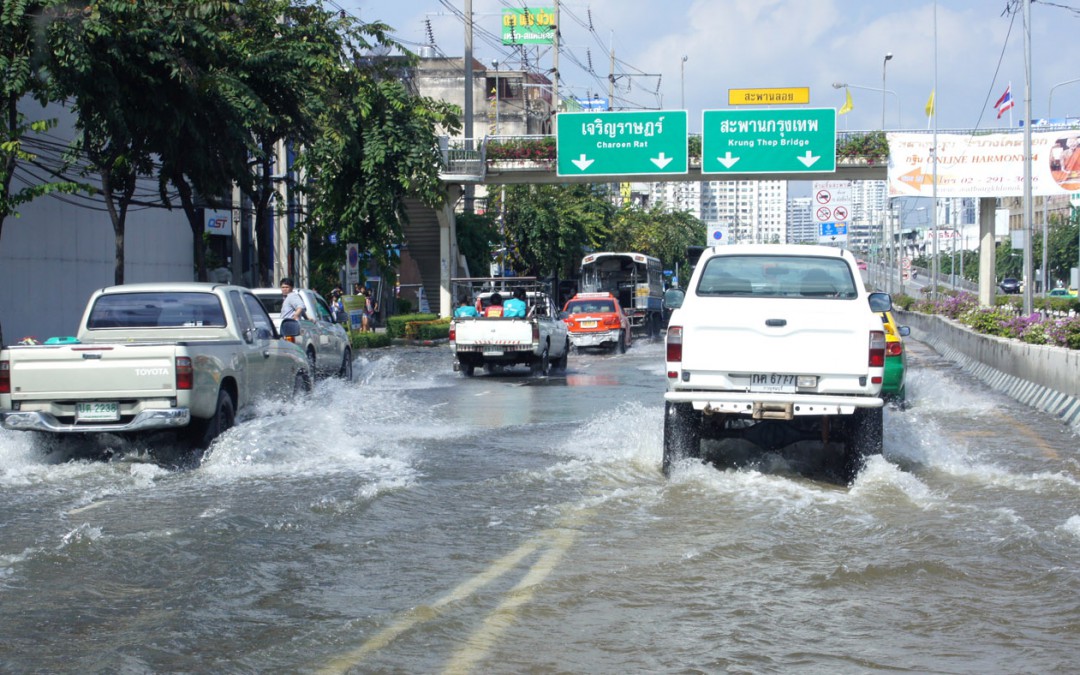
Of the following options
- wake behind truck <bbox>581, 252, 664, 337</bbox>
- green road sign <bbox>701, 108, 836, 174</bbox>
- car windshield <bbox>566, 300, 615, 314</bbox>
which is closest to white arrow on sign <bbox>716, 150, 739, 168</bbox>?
green road sign <bbox>701, 108, 836, 174</bbox>

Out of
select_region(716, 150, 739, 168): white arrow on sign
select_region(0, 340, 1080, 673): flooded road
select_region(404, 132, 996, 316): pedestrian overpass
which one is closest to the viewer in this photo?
select_region(0, 340, 1080, 673): flooded road

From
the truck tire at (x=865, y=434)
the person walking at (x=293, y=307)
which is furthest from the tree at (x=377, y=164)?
the truck tire at (x=865, y=434)

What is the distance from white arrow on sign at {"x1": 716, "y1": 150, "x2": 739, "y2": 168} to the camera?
38.0 m

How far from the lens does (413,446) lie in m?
13.0

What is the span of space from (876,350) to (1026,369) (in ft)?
35.4

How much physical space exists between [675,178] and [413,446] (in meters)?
27.9

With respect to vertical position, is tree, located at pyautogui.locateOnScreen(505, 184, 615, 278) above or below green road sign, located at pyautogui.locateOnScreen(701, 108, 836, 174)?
below

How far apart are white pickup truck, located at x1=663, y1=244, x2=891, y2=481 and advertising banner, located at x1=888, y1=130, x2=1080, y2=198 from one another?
32.4 m

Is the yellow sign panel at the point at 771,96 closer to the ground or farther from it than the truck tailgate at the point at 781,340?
farther from it

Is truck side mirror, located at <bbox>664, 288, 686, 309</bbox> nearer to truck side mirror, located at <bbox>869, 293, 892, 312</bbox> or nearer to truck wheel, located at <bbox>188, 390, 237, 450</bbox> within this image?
truck side mirror, located at <bbox>869, 293, 892, 312</bbox>

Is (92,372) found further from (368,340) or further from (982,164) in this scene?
(982,164)

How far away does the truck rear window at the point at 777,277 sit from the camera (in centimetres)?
1078

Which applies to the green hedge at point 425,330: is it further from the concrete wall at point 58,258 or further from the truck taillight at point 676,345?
the truck taillight at point 676,345

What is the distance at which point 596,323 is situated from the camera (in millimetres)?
34188
